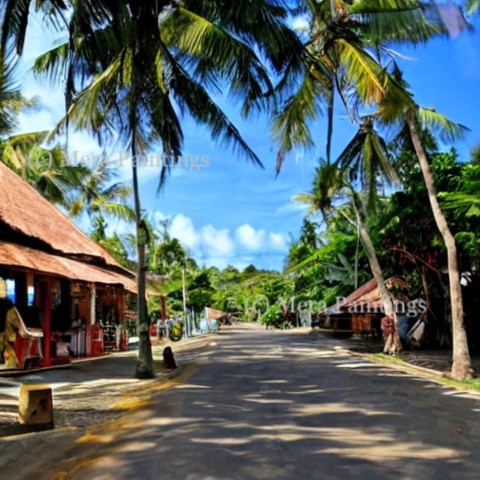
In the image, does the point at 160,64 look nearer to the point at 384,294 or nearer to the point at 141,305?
the point at 141,305

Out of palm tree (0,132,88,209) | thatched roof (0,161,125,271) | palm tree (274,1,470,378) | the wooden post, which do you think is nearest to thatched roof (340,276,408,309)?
palm tree (274,1,470,378)

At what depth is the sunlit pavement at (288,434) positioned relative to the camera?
16.7 feet

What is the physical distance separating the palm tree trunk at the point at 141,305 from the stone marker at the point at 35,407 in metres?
5.33

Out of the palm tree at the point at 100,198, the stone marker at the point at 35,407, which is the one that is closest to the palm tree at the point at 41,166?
the palm tree at the point at 100,198

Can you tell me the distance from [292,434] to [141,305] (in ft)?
23.1

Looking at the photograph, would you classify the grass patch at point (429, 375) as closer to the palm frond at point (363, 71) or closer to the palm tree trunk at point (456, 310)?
the palm tree trunk at point (456, 310)

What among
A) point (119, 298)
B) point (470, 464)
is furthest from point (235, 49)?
point (119, 298)

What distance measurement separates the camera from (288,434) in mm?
6492

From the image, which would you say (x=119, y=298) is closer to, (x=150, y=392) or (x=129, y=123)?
(x=129, y=123)

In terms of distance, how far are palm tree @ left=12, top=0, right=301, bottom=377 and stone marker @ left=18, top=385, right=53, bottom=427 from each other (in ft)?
17.6

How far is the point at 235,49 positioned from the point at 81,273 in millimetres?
6867

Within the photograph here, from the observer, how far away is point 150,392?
34.0 feet

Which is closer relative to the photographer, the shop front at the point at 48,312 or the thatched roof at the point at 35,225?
the shop front at the point at 48,312

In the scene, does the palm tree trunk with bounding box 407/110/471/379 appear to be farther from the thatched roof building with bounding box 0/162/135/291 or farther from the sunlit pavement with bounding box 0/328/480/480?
the thatched roof building with bounding box 0/162/135/291
